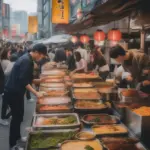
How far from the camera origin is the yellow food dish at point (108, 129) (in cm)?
488

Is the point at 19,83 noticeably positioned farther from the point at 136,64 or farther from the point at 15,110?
the point at 136,64

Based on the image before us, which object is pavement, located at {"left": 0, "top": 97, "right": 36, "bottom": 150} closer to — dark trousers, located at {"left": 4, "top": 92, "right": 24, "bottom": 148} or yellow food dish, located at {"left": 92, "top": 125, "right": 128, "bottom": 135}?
dark trousers, located at {"left": 4, "top": 92, "right": 24, "bottom": 148}

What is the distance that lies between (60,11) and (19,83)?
17.4 meters

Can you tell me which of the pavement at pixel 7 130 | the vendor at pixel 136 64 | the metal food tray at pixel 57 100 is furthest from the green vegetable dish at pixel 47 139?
the vendor at pixel 136 64

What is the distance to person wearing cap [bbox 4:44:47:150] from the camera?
634cm

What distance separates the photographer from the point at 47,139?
4.67m

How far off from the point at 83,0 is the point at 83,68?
23.8 m

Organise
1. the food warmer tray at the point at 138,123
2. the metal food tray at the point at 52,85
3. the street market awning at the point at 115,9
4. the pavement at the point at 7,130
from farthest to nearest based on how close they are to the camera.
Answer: the metal food tray at the point at 52,85
the pavement at the point at 7,130
the street market awning at the point at 115,9
the food warmer tray at the point at 138,123

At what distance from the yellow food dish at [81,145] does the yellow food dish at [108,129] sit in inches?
16.5

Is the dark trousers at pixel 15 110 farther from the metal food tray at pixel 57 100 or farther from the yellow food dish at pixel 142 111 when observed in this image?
the yellow food dish at pixel 142 111

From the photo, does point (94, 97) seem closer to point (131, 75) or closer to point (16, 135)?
point (131, 75)

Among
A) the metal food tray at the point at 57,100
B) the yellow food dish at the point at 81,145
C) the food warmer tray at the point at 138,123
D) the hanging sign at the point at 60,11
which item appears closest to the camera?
the yellow food dish at the point at 81,145

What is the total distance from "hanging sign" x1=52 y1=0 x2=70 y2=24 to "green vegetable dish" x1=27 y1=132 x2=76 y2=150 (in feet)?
61.9

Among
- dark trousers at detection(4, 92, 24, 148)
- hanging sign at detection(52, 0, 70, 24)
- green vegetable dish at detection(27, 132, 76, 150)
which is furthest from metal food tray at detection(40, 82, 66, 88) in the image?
hanging sign at detection(52, 0, 70, 24)
